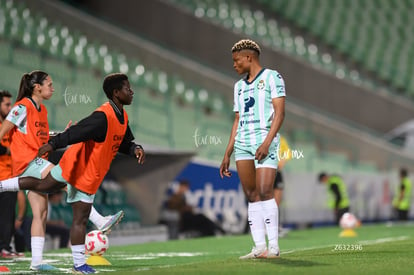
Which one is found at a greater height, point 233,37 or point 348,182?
point 233,37

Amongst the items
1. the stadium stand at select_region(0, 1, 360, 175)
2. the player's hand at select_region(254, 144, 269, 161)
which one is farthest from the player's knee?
the stadium stand at select_region(0, 1, 360, 175)

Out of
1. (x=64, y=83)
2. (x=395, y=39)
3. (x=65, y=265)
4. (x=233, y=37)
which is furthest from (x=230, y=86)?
(x=65, y=265)

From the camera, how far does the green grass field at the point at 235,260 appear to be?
8.30m

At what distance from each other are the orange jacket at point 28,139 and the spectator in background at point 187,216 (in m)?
9.56

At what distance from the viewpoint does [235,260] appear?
31.1 feet

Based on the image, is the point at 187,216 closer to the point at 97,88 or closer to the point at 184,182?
the point at 184,182

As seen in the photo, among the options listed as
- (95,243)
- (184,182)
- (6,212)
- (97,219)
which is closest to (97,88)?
(184,182)

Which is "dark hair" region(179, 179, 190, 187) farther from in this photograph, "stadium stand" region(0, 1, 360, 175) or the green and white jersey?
the green and white jersey

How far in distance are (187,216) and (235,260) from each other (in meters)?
9.89

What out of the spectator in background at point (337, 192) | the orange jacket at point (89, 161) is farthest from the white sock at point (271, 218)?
the spectator in background at point (337, 192)

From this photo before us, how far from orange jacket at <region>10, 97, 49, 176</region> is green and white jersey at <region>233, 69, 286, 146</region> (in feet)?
6.80

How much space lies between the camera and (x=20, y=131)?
31.6 ft

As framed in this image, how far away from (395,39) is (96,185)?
1085 inches

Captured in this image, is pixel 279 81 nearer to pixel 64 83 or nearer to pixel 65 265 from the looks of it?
pixel 65 265
